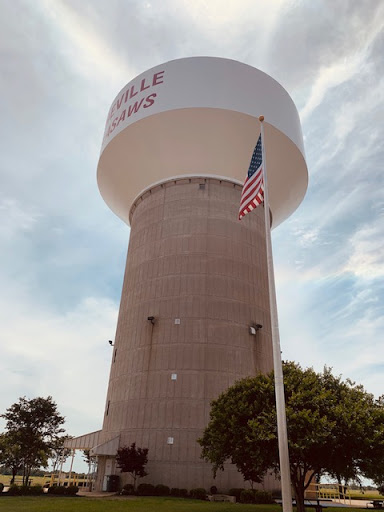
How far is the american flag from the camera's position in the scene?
52.2 feet

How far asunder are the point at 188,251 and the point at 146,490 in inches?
627

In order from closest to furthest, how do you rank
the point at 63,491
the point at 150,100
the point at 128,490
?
the point at 128,490, the point at 63,491, the point at 150,100

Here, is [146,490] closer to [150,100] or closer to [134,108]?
[134,108]

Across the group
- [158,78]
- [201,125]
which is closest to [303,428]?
[201,125]

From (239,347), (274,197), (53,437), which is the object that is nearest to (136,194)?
(274,197)

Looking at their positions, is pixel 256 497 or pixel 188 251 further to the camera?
pixel 188 251

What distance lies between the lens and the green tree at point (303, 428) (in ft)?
49.7

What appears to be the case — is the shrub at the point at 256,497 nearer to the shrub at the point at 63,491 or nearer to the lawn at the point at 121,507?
the lawn at the point at 121,507

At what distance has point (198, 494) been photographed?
2330 cm

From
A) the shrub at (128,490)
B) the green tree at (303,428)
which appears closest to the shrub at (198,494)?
the shrub at (128,490)

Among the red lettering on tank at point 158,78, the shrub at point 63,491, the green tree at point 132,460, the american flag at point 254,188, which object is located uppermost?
the red lettering on tank at point 158,78

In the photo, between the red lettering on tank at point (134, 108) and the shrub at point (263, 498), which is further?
the red lettering on tank at point (134, 108)

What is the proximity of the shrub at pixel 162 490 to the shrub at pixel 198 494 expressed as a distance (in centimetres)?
140

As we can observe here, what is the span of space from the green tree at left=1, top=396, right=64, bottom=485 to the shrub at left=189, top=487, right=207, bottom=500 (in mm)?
13080
